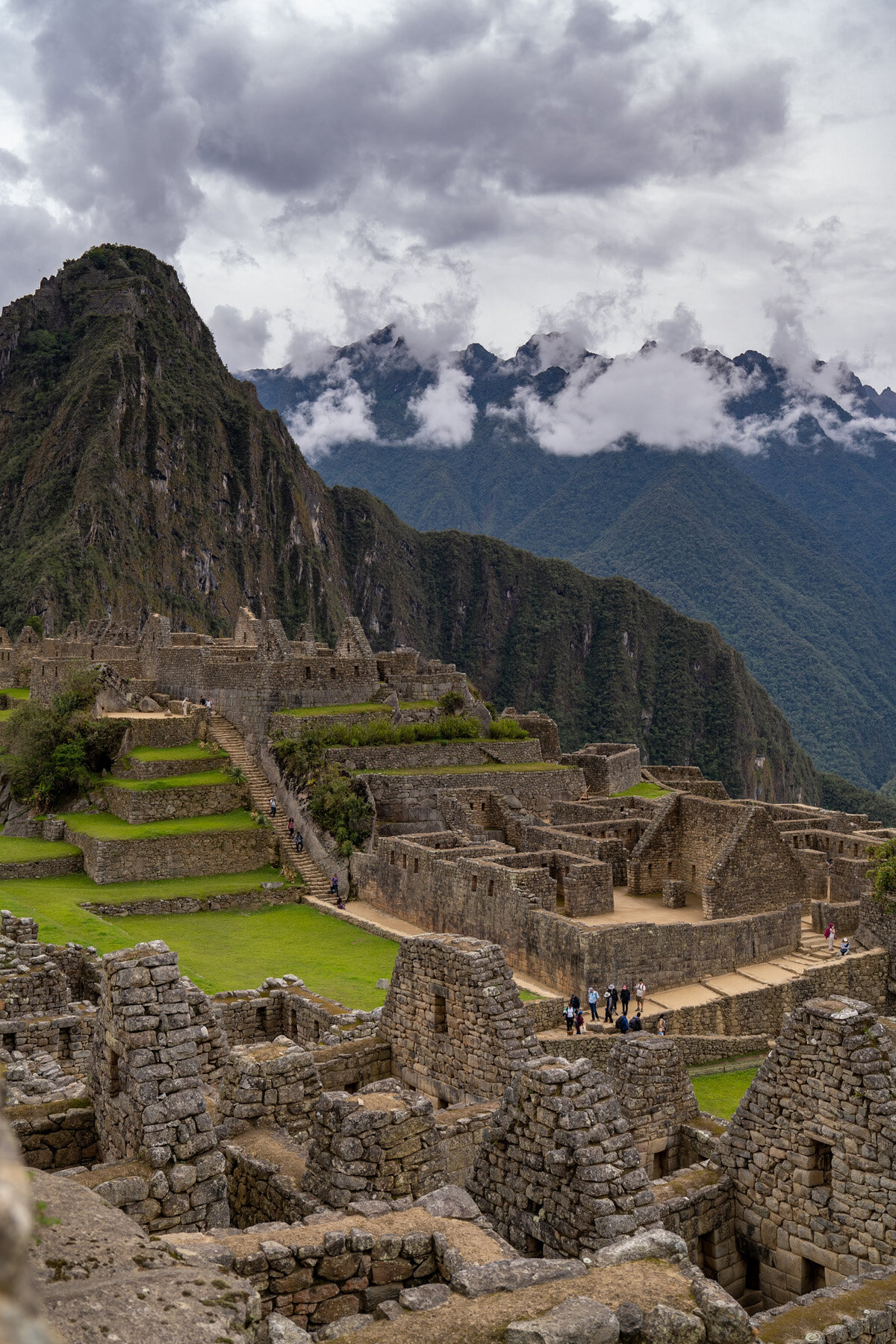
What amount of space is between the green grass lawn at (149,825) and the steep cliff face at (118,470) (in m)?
111

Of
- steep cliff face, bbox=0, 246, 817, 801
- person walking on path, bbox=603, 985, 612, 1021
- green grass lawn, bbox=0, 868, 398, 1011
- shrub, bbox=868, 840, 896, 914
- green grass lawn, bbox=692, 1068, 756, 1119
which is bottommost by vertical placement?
green grass lawn, bbox=692, 1068, 756, 1119

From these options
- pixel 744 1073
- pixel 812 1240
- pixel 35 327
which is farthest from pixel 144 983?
pixel 35 327

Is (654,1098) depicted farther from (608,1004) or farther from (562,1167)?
(608,1004)

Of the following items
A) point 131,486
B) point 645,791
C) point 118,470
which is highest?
point 118,470

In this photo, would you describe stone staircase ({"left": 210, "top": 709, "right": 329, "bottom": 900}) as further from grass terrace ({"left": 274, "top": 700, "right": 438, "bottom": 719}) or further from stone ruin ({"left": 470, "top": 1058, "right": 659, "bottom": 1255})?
stone ruin ({"left": 470, "top": 1058, "right": 659, "bottom": 1255})

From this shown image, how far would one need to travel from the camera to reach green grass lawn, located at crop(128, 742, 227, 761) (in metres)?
27.5

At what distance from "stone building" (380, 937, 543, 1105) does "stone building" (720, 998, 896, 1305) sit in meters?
1.51

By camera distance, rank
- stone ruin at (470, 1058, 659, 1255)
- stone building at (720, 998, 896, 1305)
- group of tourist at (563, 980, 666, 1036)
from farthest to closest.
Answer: group of tourist at (563, 980, 666, 1036)
stone building at (720, 998, 896, 1305)
stone ruin at (470, 1058, 659, 1255)

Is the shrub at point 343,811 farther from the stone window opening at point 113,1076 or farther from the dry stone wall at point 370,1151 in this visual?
the dry stone wall at point 370,1151

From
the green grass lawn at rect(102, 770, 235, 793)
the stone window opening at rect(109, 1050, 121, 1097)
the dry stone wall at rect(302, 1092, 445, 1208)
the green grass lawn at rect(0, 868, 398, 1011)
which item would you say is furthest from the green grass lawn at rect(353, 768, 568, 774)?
the dry stone wall at rect(302, 1092, 445, 1208)

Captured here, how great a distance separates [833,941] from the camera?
21.8 metres

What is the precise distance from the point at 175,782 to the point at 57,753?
138 inches

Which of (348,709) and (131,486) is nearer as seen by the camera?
(348,709)

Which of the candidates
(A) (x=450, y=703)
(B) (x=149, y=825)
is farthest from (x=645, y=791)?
(B) (x=149, y=825)
